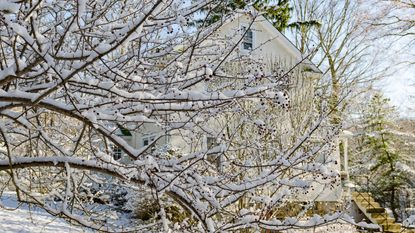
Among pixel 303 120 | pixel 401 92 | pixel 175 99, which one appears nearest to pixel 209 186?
pixel 175 99

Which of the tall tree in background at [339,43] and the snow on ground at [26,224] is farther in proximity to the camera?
the tall tree in background at [339,43]

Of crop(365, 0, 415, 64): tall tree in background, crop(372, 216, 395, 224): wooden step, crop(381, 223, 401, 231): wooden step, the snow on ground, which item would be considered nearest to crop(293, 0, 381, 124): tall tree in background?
crop(365, 0, 415, 64): tall tree in background

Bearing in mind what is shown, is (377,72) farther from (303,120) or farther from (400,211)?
(303,120)

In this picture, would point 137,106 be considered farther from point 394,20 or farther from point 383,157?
point 383,157

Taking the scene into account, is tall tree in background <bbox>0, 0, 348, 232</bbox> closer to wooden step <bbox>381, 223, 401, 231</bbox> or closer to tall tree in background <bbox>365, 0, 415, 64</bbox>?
wooden step <bbox>381, 223, 401, 231</bbox>

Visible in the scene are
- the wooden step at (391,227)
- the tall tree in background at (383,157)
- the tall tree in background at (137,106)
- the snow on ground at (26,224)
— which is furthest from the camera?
the tall tree in background at (383,157)

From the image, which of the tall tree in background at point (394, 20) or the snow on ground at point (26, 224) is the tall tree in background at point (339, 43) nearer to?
the tall tree in background at point (394, 20)

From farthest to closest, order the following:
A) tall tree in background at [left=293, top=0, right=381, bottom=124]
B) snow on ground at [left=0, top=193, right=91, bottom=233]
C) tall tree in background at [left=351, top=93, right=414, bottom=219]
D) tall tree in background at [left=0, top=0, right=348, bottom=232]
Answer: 1. tall tree in background at [left=293, top=0, right=381, bottom=124]
2. tall tree in background at [left=351, top=93, right=414, bottom=219]
3. snow on ground at [left=0, top=193, right=91, bottom=233]
4. tall tree in background at [left=0, top=0, right=348, bottom=232]

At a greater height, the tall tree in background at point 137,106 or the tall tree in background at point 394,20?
the tall tree in background at point 394,20

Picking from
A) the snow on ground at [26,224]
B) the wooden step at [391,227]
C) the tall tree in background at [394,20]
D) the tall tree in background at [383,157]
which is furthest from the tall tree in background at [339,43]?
the snow on ground at [26,224]

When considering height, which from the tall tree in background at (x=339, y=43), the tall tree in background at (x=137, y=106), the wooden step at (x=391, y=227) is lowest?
the wooden step at (x=391, y=227)

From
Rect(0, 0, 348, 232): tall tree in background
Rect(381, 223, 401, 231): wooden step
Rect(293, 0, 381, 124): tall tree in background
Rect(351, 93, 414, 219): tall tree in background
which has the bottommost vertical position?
Rect(381, 223, 401, 231): wooden step

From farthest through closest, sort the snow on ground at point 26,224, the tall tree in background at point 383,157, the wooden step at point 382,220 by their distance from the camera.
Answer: the tall tree in background at point 383,157 < the wooden step at point 382,220 < the snow on ground at point 26,224

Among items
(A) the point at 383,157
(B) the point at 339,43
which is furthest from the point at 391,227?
(B) the point at 339,43
